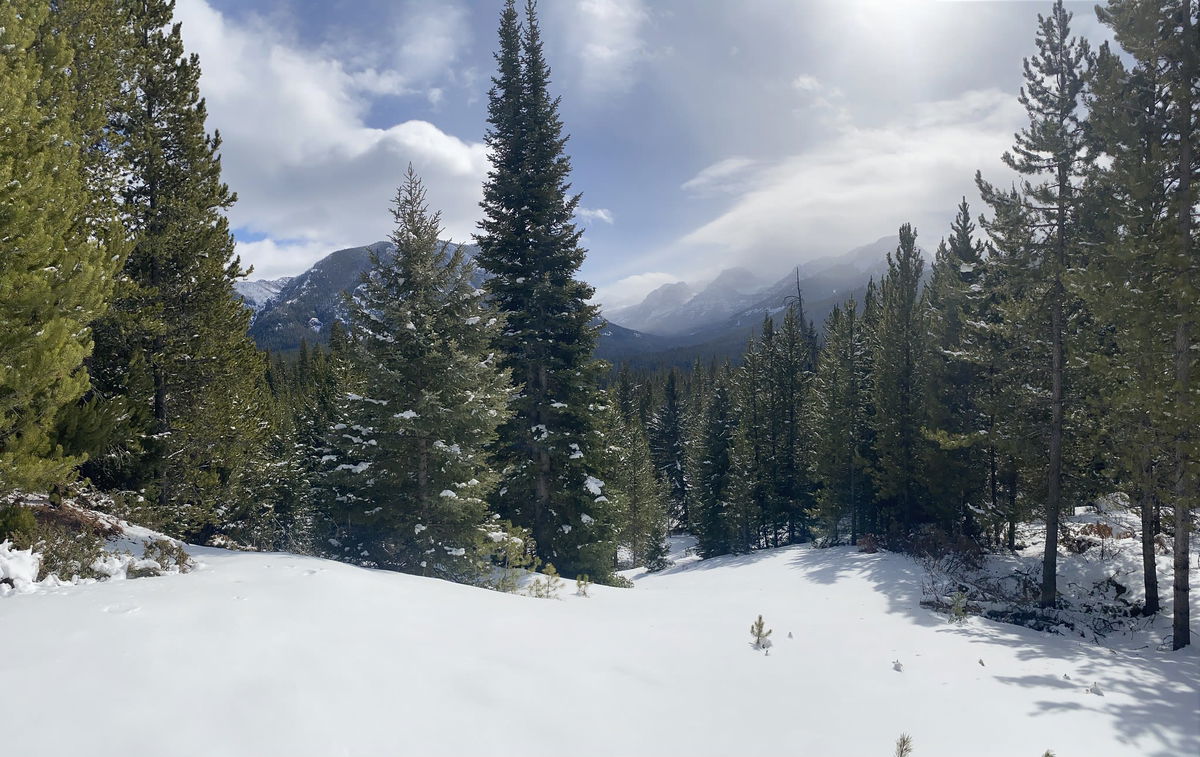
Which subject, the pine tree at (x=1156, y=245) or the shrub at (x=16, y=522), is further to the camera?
the pine tree at (x=1156, y=245)

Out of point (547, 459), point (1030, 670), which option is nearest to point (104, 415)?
point (547, 459)

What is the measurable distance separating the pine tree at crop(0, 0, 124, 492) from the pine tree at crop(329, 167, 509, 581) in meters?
4.67

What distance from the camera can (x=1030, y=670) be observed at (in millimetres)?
7281

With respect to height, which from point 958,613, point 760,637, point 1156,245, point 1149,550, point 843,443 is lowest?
point 958,613

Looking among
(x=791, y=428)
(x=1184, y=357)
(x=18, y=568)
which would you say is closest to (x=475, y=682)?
(x=18, y=568)

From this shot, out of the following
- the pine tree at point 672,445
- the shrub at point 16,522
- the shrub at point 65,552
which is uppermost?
the shrub at point 16,522

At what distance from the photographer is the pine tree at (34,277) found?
21.9ft

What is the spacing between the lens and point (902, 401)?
2238 centimetres

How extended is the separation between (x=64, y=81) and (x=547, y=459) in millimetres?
12695

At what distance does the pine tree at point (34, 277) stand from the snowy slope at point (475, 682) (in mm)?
2718

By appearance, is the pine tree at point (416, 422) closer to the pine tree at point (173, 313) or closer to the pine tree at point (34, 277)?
the pine tree at point (173, 313)

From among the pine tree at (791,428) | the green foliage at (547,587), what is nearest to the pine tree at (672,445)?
the pine tree at (791,428)

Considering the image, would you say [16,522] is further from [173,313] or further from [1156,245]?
[1156,245]

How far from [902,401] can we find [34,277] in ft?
81.4
